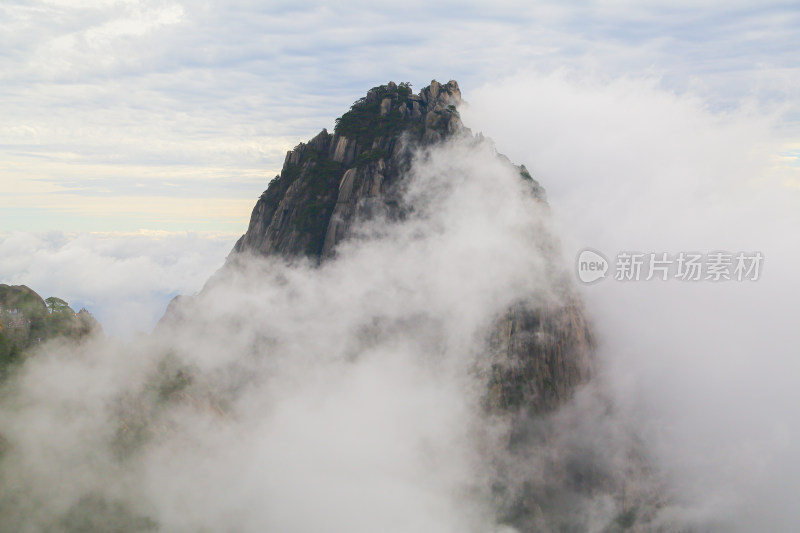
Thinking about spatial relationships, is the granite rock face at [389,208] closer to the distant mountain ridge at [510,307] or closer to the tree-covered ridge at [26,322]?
the distant mountain ridge at [510,307]

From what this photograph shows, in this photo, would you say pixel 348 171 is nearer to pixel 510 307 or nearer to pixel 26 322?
pixel 510 307

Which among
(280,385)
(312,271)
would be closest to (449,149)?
(312,271)

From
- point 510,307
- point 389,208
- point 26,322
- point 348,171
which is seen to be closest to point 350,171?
point 348,171

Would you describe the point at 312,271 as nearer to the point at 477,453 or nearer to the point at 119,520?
the point at 477,453

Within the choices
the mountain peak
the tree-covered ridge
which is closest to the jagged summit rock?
the mountain peak

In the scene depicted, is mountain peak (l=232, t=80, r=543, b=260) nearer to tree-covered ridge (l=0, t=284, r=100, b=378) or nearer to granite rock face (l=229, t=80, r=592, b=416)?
granite rock face (l=229, t=80, r=592, b=416)

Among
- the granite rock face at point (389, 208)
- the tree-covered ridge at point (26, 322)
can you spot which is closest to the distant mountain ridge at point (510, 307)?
the granite rock face at point (389, 208)

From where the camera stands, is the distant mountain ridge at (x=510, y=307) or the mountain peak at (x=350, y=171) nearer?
the distant mountain ridge at (x=510, y=307)

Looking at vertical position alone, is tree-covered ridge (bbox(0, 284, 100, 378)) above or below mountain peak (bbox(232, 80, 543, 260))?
below
